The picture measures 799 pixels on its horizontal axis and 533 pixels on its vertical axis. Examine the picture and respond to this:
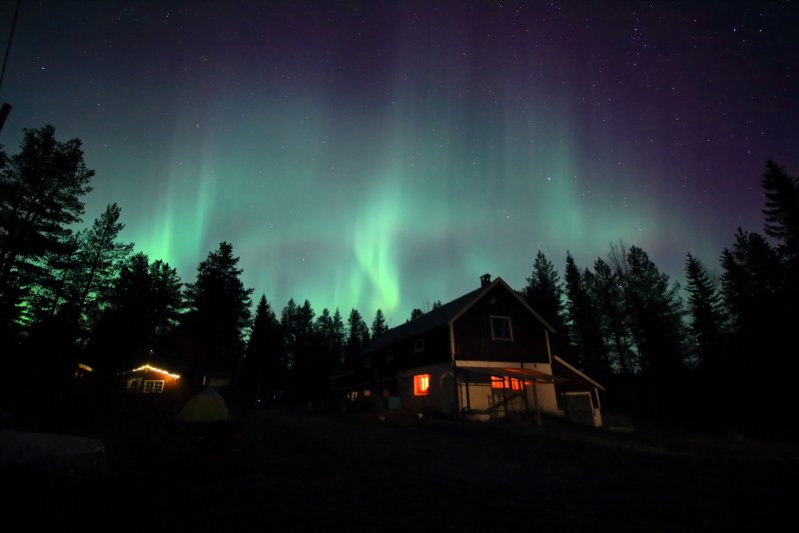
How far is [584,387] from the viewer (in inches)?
1040

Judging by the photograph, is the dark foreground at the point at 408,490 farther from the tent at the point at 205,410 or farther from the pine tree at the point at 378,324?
the pine tree at the point at 378,324

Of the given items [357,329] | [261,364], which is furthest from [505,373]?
[357,329]

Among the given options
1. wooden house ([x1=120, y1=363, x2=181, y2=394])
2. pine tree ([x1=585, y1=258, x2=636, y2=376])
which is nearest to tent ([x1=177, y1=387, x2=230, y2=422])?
wooden house ([x1=120, y1=363, x2=181, y2=394])

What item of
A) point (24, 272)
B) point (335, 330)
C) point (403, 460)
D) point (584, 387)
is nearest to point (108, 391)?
point (24, 272)

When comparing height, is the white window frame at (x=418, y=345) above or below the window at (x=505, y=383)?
above

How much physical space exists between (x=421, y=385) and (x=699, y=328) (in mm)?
31640

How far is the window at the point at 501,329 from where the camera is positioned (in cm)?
2686

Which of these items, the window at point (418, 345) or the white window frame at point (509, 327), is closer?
the white window frame at point (509, 327)

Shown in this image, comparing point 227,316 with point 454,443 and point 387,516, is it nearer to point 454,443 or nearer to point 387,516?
point 454,443

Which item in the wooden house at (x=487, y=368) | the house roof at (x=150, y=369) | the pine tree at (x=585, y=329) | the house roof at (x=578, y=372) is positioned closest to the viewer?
the wooden house at (x=487, y=368)

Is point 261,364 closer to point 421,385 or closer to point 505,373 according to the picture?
point 421,385

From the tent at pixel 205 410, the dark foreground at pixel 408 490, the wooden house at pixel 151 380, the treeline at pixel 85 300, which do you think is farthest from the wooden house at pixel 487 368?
the wooden house at pixel 151 380

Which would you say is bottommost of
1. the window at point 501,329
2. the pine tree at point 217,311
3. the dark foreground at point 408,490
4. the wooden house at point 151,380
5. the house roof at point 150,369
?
the dark foreground at point 408,490

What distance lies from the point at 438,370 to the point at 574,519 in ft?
62.4
